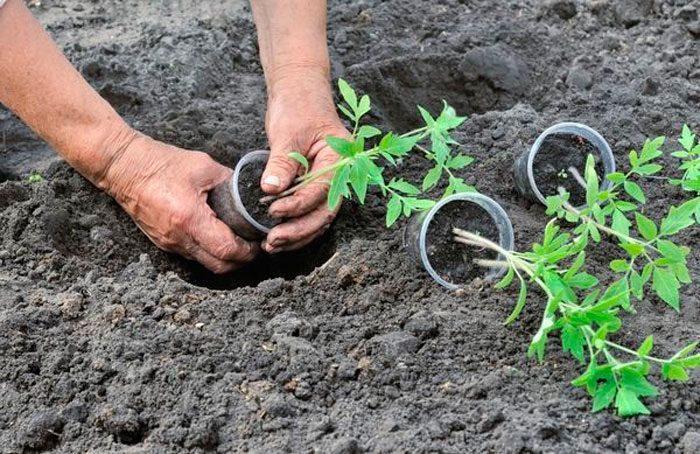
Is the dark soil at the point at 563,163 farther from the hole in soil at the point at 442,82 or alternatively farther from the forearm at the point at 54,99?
the forearm at the point at 54,99

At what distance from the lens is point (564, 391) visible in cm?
230

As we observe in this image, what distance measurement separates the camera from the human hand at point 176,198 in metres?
2.98

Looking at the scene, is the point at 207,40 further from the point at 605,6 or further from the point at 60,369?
the point at 60,369

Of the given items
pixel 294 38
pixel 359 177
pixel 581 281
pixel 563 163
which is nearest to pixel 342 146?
pixel 359 177

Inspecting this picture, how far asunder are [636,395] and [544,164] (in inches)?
40.4

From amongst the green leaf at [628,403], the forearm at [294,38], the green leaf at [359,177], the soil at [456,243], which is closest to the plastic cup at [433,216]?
the soil at [456,243]

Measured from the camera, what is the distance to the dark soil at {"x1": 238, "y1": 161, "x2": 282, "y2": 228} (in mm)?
3006

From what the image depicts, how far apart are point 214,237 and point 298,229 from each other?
242 millimetres

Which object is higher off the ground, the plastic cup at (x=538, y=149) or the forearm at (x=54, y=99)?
the forearm at (x=54, y=99)

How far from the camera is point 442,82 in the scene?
381cm

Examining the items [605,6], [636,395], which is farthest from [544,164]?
[605,6]

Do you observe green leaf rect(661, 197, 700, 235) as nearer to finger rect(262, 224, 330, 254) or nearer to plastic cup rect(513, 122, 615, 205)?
plastic cup rect(513, 122, 615, 205)

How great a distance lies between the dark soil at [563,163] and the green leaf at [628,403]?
3.12 ft

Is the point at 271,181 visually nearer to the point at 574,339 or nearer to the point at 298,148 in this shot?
the point at 298,148
